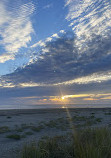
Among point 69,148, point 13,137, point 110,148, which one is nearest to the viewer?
point 110,148

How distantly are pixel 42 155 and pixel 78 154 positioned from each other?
170cm

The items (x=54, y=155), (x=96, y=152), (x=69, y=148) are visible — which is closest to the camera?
(x=96, y=152)

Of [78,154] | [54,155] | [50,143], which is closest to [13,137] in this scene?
[50,143]

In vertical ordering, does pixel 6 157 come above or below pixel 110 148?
below

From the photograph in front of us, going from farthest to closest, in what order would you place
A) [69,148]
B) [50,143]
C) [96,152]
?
[50,143], [69,148], [96,152]

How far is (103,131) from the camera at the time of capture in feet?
30.2

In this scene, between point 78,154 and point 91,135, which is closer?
point 78,154

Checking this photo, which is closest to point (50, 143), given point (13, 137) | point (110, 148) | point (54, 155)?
point (54, 155)

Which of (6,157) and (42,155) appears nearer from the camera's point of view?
(42,155)

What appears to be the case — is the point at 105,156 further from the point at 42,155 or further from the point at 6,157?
the point at 6,157

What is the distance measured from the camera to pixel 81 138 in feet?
29.7

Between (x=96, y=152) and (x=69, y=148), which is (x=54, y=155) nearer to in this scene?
(x=69, y=148)

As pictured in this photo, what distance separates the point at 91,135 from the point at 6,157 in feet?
17.9

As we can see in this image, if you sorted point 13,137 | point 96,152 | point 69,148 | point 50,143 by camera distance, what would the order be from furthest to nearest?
point 13,137
point 50,143
point 69,148
point 96,152
